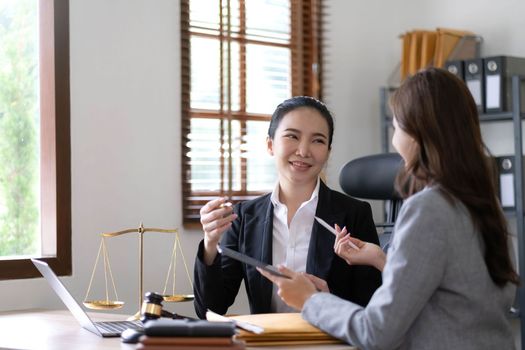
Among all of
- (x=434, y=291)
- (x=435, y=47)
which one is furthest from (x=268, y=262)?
(x=435, y=47)

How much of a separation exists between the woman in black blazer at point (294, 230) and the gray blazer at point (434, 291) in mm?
730

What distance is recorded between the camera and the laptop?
2406 mm

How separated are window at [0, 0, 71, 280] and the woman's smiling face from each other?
956 millimetres

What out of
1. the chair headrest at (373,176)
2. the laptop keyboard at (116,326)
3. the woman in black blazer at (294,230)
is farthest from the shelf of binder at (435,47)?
the laptop keyboard at (116,326)

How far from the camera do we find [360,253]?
2.39 meters

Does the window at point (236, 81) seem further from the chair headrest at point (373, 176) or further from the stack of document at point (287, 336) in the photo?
the stack of document at point (287, 336)

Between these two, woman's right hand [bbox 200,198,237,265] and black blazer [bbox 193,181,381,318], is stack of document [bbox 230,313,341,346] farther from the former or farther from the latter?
black blazer [bbox 193,181,381,318]

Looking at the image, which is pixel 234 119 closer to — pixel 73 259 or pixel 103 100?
pixel 103 100

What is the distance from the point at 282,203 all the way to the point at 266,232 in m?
0.12

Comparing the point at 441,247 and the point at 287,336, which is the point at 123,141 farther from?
the point at 441,247

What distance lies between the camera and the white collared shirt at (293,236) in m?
2.67

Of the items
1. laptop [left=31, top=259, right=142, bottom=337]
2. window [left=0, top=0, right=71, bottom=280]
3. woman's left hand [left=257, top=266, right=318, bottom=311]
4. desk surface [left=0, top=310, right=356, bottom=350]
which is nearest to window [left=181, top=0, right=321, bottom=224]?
window [left=0, top=0, right=71, bottom=280]

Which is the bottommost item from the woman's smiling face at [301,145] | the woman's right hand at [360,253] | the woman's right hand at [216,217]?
the woman's right hand at [360,253]

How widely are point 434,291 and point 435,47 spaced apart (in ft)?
8.73
